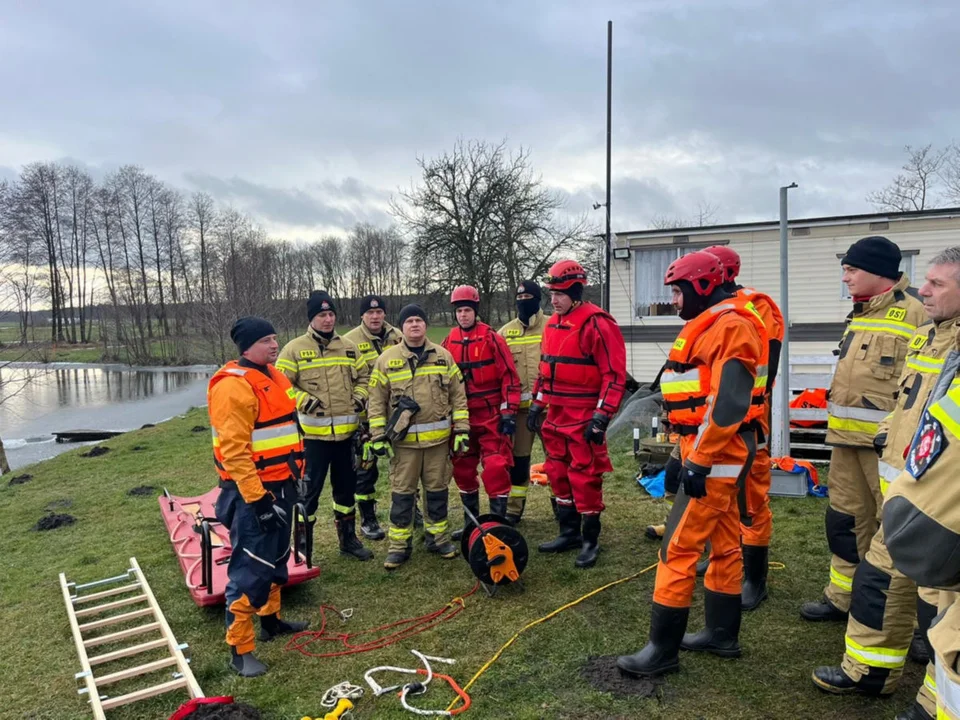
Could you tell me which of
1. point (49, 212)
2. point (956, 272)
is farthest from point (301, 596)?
point (49, 212)

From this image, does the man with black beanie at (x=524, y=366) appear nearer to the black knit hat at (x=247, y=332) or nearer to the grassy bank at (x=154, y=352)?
the black knit hat at (x=247, y=332)

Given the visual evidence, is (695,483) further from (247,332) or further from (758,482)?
(247,332)

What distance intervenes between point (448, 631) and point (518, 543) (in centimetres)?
83

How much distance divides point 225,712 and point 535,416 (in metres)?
3.27

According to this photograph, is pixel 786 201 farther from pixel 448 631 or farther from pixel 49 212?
pixel 49 212

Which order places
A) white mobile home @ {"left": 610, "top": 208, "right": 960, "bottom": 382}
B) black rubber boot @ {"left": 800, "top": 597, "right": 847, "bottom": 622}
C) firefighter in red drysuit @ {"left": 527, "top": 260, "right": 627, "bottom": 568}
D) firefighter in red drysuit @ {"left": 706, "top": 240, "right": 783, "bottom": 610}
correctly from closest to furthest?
firefighter in red drysuit @ {"left": 706, "top": 240, "right": 783, "bottom": 610}, black rubber boot @ {"left": 800, "top": 597, "right": 847, "bottom": 622}, firefighter in red drysuit @ {"left": 527, "top": 260, "right": 627, "bottom": 568}, white mobile home @ {"left": 610, "top": 208, "right": 960, "bottom": 382}

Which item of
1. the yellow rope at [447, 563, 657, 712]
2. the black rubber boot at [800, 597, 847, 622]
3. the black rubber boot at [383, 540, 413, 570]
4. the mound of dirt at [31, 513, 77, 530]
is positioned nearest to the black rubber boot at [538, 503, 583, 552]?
the yellow rope at [447, 563, 657, 712]

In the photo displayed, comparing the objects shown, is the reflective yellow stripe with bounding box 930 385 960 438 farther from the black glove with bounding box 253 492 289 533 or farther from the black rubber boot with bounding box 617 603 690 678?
the black glove with bounding box 253 492 289 533

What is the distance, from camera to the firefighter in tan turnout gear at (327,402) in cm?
543

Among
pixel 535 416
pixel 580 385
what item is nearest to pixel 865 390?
pixel 580 385

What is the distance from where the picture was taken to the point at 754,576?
433 cm

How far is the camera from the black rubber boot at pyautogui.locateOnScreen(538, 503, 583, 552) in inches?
216

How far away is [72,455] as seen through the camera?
1338 cm

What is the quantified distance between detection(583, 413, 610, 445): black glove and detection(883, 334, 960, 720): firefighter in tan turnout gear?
3268mm
